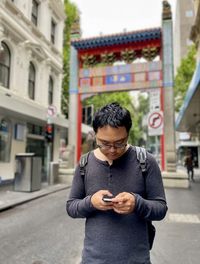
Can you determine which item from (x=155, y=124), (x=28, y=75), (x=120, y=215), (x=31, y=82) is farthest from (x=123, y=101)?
(x=120, y=215)

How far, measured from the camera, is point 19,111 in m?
11.8

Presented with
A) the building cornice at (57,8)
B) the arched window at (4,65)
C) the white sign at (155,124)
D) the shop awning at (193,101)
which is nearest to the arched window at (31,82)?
the arched window at (4,65)

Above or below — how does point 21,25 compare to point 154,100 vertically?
above

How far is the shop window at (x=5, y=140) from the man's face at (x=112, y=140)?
1163 cm

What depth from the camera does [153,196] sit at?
150 cm

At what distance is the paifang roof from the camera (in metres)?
13.4

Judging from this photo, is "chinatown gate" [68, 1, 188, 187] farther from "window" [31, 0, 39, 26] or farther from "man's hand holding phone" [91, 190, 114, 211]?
"man's hand holding phone" [91, 190, 114, 211]

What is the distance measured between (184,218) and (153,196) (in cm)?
554

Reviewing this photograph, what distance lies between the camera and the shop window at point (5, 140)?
12437 mm

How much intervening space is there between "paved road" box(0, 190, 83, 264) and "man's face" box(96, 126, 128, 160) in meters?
2.92

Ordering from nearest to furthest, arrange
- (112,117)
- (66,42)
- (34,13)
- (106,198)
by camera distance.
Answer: (106,198) → (112,117) → (34,13) → (66,42)

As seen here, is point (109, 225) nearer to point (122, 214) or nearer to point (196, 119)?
point (122, 214)

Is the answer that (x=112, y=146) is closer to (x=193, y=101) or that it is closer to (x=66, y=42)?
(x=193, y=101)

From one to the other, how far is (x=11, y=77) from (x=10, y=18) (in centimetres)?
272
